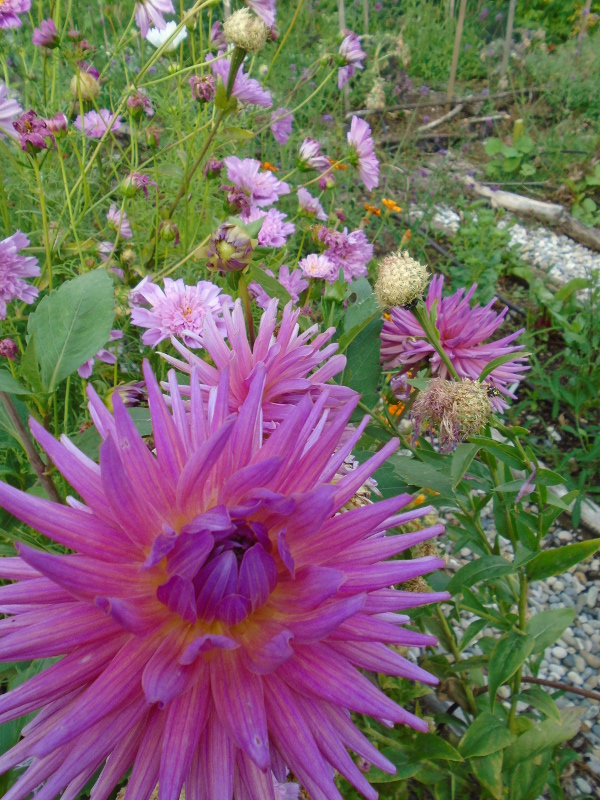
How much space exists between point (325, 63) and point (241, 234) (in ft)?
3.99

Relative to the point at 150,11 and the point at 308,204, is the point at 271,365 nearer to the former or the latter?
the point at 308,204

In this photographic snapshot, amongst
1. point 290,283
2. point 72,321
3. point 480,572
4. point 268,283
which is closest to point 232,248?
point 268,283

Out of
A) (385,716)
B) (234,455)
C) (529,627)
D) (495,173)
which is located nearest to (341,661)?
(385,716)

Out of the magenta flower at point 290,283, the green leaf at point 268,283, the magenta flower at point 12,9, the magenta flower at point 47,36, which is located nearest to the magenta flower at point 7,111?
the magenta flower at point 47,36

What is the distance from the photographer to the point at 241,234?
81cm

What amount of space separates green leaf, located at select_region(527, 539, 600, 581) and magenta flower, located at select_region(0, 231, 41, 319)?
92cm

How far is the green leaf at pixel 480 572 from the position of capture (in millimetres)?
819

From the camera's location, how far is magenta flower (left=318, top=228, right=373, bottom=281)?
145cm

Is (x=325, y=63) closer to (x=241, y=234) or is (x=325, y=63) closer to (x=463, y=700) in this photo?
(x=241, y=234)

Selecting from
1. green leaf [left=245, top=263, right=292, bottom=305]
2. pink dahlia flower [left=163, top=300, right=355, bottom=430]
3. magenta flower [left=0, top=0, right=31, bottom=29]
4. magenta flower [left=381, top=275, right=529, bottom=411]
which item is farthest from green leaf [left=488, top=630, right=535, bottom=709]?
magenta flower [left=0, top=0, right=31, bottom=29]

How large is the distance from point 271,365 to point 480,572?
0.44 metres

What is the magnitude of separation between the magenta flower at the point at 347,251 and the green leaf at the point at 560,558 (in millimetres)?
850

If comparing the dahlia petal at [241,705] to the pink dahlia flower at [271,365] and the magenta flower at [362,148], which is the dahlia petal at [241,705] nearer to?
the pink dahlia flower at [271,365]

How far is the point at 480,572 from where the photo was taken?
84 cm
